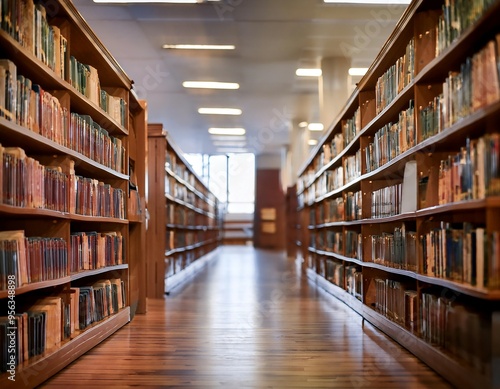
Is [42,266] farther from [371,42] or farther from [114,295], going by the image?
[371,42]

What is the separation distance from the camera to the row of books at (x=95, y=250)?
141 inches

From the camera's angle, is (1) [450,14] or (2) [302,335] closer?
(1) [450,14]

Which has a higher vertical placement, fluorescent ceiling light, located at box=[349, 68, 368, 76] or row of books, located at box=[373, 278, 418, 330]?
fluorescent ceiling light, located at box=[349, 68, 368, 76]

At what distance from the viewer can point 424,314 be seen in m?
3.22

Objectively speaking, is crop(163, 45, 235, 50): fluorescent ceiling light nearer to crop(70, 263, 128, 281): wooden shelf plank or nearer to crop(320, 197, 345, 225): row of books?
crop(320, 197, 345, 225): row of books

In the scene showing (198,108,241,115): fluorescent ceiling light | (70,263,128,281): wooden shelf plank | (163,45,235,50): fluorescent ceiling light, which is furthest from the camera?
(198,108,241,115): fluorescent ceiling light

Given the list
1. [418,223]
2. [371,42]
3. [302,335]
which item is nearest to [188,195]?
[371,42]

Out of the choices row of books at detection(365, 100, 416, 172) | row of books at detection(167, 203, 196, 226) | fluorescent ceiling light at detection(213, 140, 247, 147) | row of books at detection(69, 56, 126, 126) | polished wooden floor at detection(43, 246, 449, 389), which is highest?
fluorescent ceiling light at detection(213, 140, 247, 147)

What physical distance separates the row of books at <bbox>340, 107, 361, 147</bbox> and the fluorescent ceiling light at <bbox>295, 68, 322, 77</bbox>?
4.27 metres

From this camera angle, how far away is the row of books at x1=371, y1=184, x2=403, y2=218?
157 inches

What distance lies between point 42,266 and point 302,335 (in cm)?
189

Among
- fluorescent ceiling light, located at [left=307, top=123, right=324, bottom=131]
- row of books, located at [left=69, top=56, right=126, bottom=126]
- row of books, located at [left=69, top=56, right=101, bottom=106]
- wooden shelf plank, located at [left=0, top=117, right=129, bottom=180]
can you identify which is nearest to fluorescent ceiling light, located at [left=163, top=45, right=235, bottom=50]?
row of books, located at [left=69, top=56, right=126, bottom=126]

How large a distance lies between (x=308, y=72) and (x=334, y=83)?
1054 millimetres

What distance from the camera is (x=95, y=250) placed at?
3.94 m
